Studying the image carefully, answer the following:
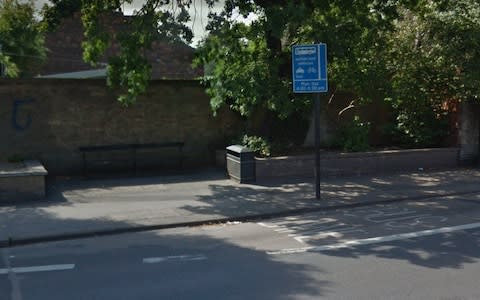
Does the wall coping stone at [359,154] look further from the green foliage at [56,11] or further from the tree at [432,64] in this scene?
the green foliage at [56,11]

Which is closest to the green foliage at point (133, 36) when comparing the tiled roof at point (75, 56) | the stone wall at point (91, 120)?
the stone wall at point (91, 120)

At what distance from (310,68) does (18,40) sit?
768 inches

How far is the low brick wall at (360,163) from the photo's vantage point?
12742 millimetres

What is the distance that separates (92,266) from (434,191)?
24.3ft

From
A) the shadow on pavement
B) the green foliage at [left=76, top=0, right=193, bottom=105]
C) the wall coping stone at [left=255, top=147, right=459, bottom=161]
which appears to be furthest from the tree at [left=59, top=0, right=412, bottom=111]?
the shadow on pavement

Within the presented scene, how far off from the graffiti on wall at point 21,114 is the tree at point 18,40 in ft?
36.0

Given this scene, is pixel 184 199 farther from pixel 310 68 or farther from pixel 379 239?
pixel 379 239

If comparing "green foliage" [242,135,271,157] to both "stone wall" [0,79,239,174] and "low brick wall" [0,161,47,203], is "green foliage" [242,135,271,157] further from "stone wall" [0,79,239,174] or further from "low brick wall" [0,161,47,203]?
"low brick wall" [0,161,47,203]

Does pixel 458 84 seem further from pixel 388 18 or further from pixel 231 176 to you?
pixel 231 176

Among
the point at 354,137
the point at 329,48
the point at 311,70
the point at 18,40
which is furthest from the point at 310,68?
the point at 18,40

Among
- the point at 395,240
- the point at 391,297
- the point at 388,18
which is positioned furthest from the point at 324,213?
the point at 388,18

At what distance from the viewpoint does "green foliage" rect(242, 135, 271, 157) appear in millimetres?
13203

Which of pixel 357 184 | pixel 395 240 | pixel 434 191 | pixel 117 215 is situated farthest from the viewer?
→ pixel 357 184

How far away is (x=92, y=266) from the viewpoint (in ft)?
22.0
